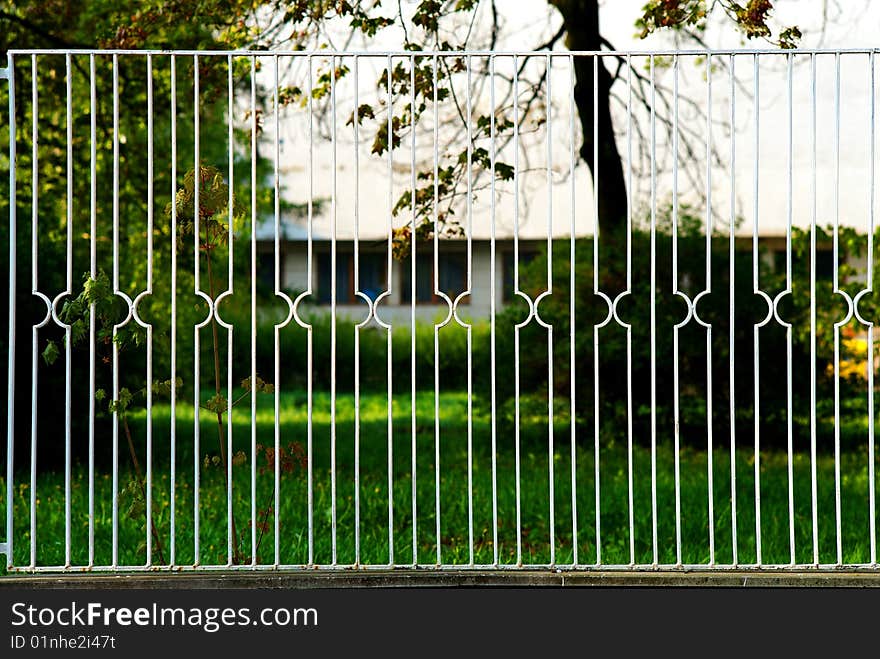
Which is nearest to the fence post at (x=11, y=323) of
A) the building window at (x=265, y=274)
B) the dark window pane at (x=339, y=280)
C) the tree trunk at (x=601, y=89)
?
the tree trunk at (x=601, y=89)

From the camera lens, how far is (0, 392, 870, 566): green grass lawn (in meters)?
6.32

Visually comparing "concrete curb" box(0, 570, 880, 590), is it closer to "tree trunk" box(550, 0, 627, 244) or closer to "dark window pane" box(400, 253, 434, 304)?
"tree trunk" box(550, 0, 627, 244)

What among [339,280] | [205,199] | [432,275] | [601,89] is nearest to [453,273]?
[432,275]

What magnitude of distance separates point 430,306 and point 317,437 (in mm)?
3367

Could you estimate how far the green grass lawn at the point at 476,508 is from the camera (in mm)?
6320

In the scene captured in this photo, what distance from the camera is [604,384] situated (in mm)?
9164

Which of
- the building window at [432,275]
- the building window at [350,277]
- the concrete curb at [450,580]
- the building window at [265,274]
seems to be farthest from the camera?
the building window at [350,277]

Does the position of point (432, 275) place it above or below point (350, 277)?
below

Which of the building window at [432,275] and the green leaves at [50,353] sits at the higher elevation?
the building window at [432,275]

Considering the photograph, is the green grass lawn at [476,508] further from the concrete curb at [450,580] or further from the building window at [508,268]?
the building window at [508,268]

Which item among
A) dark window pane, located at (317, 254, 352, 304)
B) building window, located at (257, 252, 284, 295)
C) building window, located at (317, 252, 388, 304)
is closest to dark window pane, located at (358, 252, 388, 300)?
Answer: building window, located at (317, 252, 388, 304)

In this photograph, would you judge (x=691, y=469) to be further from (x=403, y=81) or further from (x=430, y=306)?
(x=430, y=306)

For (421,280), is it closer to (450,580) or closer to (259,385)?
(259,385)

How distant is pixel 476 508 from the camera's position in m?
7.69
